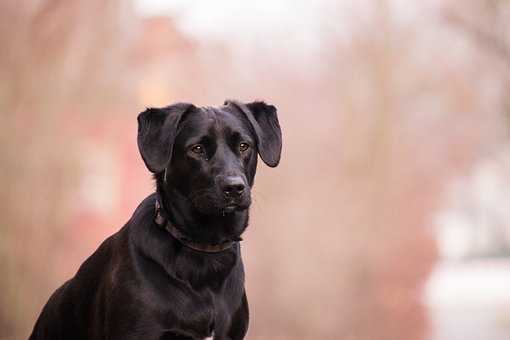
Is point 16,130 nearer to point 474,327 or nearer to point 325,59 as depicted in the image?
point 325,59

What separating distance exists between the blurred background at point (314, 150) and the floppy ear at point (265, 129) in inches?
77.1

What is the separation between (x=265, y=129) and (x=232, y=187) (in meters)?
0.40

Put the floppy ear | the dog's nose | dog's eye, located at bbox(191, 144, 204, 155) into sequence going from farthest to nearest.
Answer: the floppy ear, dog's eye, located at bbox(191, 144, 204, 155), the dog's nose

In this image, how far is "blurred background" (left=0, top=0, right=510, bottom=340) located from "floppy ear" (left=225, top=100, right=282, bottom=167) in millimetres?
1960

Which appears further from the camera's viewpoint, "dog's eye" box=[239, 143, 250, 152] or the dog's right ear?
"dog's eye" box=[239, 143, 250, 152]

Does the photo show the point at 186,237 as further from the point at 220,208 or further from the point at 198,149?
the point at 198,149

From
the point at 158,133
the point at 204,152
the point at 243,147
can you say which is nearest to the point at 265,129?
the point at 243,147

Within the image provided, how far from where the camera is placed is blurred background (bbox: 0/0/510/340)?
18.2 ft

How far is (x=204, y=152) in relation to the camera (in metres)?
3.33

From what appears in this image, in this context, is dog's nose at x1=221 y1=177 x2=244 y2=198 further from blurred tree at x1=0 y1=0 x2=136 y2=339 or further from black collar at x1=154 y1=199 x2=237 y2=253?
blurred tree at x1=0 y1=0 x2=136 y2=339

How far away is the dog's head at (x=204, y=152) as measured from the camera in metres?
3.25

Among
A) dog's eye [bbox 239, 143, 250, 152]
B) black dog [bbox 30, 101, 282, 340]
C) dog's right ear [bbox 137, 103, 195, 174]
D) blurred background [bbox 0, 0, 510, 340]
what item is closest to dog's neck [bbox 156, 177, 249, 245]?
black dog [bbox 30, 101, 282, 340]

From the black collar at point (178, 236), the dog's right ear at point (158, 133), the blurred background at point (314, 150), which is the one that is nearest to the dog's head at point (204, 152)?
the dog's right ear at point (158, 133)

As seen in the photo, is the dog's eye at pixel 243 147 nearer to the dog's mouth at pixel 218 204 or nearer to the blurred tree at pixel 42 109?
the dog's mouth at pixel 218 204
